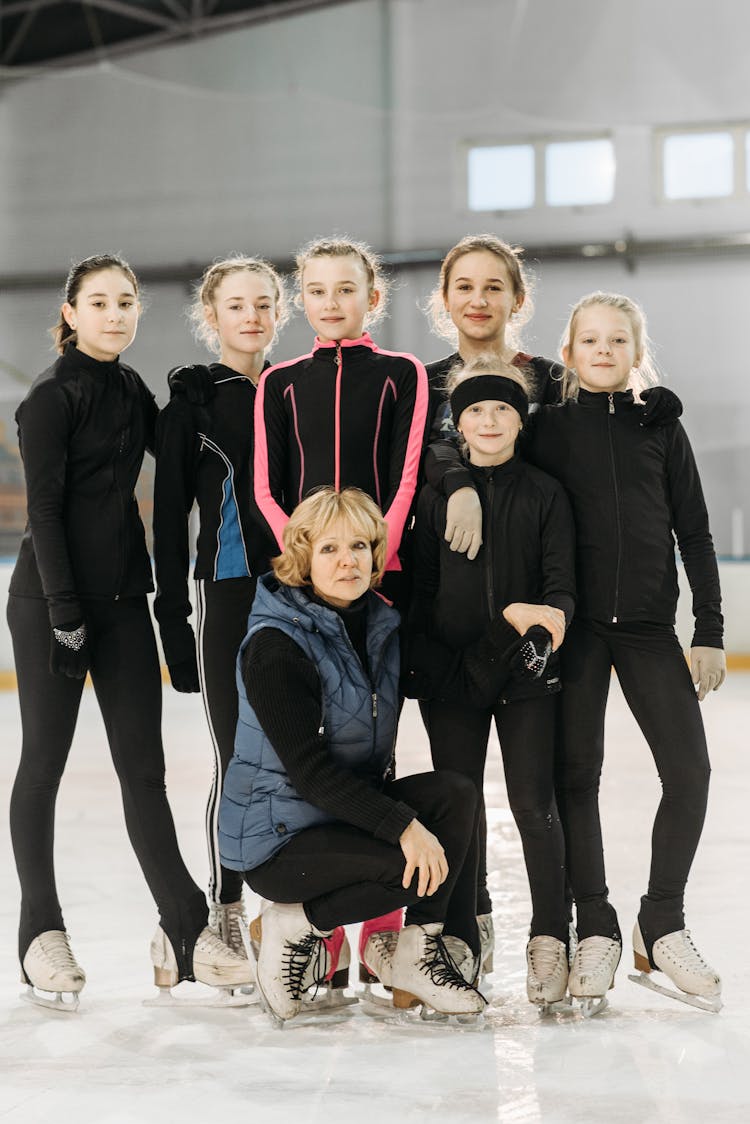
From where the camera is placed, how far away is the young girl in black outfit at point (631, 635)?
233cm

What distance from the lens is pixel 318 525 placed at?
2191mm

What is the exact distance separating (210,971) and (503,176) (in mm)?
8237

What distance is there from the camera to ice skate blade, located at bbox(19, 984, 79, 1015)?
2330 millimetres

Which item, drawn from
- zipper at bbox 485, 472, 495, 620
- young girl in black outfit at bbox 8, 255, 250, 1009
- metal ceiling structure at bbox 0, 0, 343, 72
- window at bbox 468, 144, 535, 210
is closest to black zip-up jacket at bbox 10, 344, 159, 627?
young girl in black outfit at bbox 8, 255, 250, 1009

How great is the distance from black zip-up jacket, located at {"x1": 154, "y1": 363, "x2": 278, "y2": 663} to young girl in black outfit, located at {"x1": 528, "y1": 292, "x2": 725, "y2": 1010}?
0.57m

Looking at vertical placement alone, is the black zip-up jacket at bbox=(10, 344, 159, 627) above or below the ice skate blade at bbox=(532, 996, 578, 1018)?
above

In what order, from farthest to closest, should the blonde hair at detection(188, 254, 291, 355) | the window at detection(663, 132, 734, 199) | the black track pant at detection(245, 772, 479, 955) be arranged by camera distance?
the window at detection(663, 132, 734, 199) → the blonde hair at detection(188, 254, 291, 355) → the black track pant at detection(245, 772, 479, 955)

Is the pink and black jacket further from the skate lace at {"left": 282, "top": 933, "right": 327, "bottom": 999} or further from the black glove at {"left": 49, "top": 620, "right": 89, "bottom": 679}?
the skate lace at {"left": 282, "top": 933, "right": 327, "bottom": 999}

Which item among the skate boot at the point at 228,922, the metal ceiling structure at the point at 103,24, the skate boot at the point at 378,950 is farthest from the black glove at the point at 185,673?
the metal ceiling structure at the point at 103,24

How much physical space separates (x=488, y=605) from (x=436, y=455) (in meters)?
0.28

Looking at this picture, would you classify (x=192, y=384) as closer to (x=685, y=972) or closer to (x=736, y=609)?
(x=685, y=972)

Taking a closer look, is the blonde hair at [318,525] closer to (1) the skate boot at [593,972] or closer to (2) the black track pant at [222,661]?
(2) the black track pant at [222,661]

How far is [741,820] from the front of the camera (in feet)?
12.8

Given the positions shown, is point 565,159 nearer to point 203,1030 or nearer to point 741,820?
point 741,820
